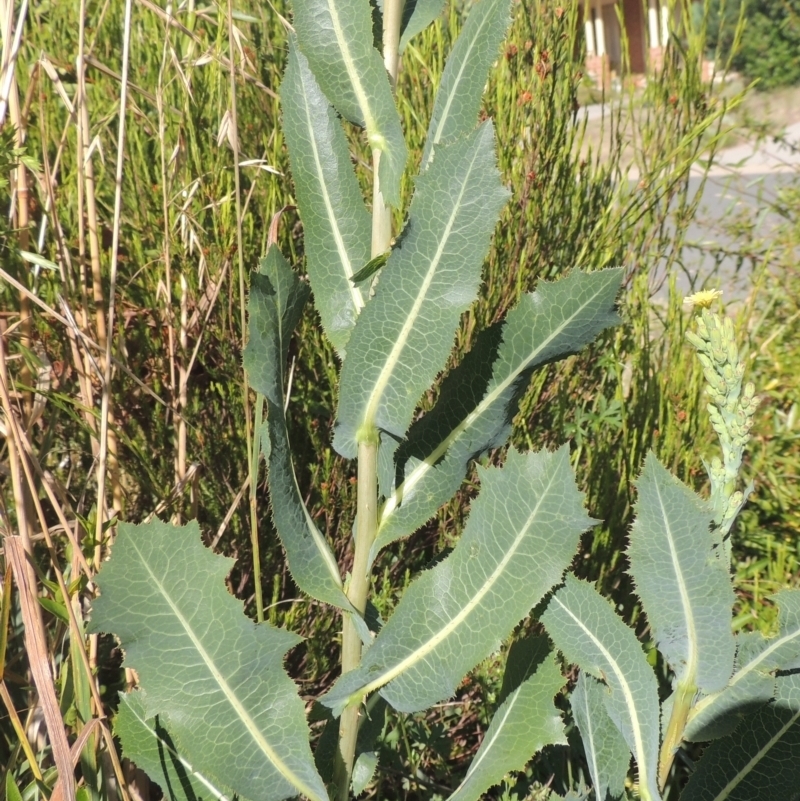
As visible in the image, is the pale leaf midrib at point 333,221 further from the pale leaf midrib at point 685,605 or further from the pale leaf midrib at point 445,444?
the pale leaf midrib at point 685,605

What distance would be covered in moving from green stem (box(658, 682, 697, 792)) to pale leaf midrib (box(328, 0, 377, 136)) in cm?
68

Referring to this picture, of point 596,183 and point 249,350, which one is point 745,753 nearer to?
point 249,350

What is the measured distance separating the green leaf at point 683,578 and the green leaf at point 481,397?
0.16 meters

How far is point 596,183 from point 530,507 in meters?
1.28

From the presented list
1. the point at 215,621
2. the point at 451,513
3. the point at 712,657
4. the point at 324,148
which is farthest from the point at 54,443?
the point at 712,657

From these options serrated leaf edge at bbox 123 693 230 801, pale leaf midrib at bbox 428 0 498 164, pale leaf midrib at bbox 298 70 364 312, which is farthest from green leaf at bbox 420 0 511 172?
serrated leaf edge at bbox 123 693 230 801

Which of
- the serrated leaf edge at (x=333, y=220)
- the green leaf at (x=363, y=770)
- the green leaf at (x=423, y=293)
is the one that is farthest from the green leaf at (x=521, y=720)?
the serrated leaf edge at (x=333, y=220)

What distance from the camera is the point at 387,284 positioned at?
0.77 metres

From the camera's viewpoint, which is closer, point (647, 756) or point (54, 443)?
point (647, 756)

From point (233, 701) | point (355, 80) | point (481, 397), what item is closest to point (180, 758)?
point (233, 701)

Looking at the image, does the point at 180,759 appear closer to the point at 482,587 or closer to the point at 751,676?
the point at 482,587

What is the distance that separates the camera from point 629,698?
90cm

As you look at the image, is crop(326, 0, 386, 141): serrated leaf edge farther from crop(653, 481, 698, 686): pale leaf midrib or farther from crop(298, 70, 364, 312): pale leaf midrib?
crop(653, 481, 698, 686): pale leaf midrib

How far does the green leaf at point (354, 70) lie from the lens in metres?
0.77
